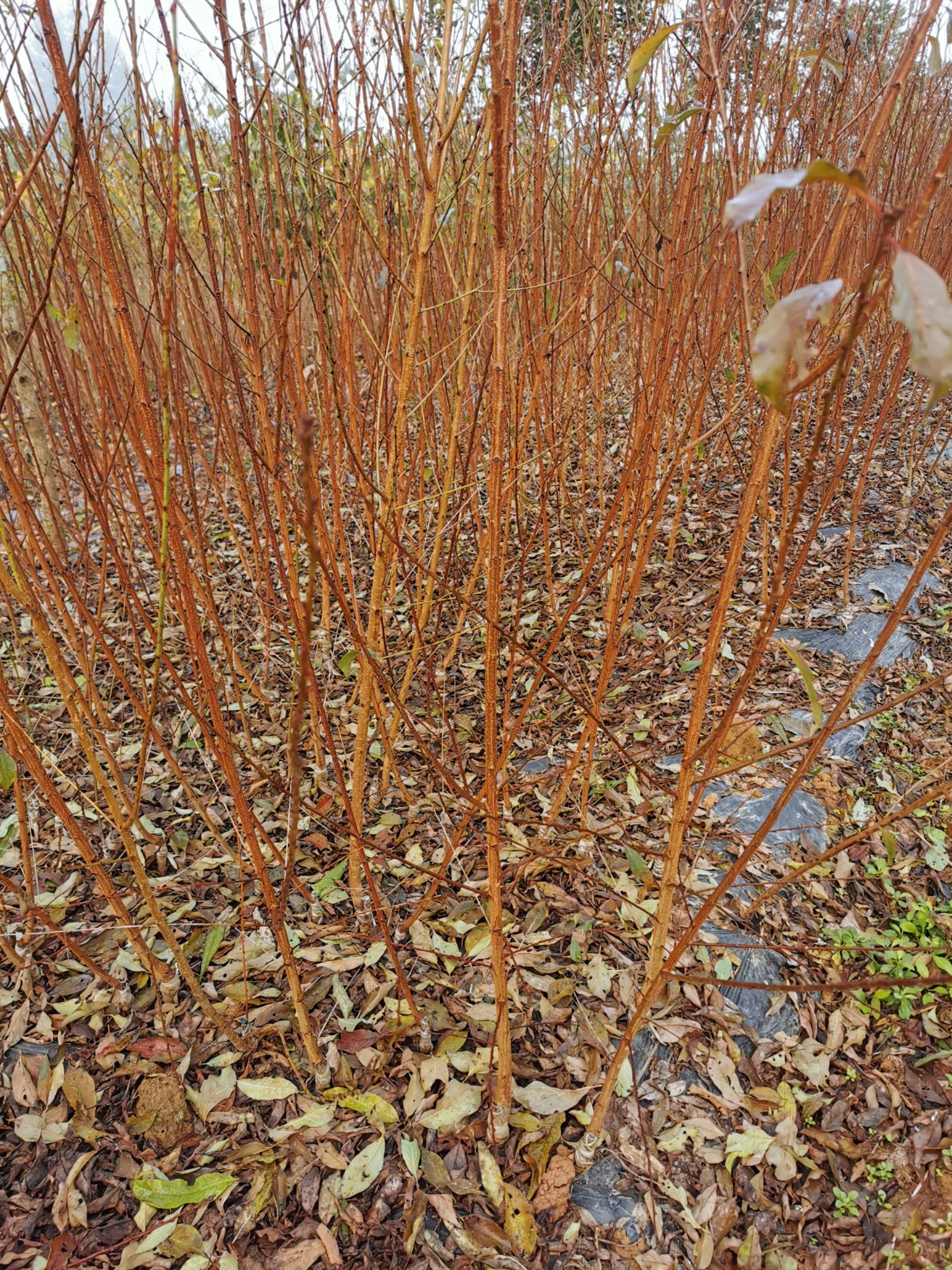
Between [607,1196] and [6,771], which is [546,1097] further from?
[6,771]

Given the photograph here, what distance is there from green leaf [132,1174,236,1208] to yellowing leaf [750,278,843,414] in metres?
1.50

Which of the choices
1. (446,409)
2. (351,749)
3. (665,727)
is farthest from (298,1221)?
(446,409)

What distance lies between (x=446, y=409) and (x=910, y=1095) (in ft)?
7.31

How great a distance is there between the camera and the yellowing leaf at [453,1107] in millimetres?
1361

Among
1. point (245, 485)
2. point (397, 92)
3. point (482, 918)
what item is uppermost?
point (397, 92)

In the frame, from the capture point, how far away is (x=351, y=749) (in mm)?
2219

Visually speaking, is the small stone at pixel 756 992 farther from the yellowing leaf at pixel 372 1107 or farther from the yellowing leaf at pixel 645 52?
the yellowing leaf at pixel 645 52

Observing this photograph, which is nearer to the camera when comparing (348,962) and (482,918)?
(348,962)

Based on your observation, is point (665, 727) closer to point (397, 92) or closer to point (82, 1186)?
point (82, 1186)

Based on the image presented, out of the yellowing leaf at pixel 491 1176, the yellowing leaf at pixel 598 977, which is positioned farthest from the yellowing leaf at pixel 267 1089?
the yellowing leaf at pixel 598 977

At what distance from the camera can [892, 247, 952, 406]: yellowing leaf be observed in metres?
0.42

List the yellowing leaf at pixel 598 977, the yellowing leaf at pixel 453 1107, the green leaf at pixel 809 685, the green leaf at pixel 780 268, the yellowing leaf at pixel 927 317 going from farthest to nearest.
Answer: the yellowing leaf at pixel 598 977, the yellowing leaf at pixel 453 1107, the green leaf at pixel 780 268, the green leaf at pixel 809 685, the yellowing leaf at pixel 927 317

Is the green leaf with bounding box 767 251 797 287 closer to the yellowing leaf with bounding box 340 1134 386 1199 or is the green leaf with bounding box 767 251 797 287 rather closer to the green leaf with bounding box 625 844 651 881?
the green leaf with bounding box 625 844 651 881

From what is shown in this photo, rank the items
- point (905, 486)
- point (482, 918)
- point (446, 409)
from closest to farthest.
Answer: point (482, 918) → point (446, 409) → point (905, 486)
